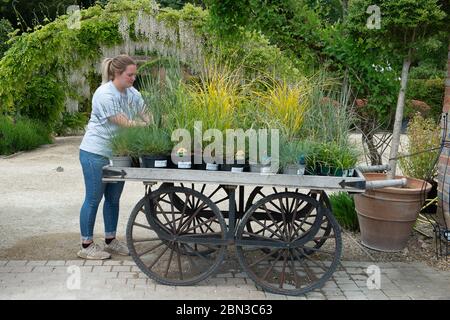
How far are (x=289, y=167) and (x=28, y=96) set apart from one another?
9022mm

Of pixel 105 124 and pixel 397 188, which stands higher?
pixel 105 124

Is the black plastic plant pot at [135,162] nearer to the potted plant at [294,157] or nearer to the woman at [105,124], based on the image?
the woman at [105,124]

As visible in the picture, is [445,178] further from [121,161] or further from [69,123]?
[69,123]

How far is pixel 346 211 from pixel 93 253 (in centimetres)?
254

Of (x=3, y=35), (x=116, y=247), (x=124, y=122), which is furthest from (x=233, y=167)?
(x=3, y=35)

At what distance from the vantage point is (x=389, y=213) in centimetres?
438

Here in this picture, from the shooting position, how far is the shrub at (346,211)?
5.14 metres

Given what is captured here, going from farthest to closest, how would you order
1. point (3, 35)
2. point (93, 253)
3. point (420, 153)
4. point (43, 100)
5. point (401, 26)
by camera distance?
point (3, 35)
point (43, 100)
point (420, 153)
point (401, 26)
point (93, 253)

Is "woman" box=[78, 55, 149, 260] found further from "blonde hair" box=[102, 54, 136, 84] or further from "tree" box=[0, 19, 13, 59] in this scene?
"tree" box=[0, 19, 13, 59]

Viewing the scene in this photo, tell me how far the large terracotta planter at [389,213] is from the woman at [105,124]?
213cm

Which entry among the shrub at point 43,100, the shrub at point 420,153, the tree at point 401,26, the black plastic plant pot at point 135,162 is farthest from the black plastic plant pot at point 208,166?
the shrub at point 43,100

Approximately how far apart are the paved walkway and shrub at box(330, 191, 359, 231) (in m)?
0.95

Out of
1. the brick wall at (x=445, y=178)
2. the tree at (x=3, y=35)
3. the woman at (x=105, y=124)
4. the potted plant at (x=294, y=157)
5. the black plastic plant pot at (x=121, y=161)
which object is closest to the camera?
the potted plant at (x=294, y=157)

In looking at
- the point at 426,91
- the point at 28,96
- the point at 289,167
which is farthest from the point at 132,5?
the point at 426,91
